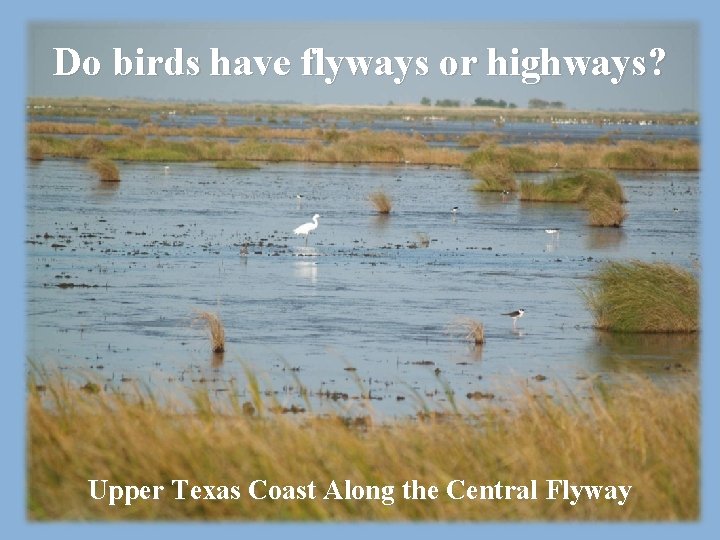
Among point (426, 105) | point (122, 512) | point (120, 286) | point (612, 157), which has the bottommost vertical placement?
point (122, 512)

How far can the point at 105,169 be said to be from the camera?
40.7m

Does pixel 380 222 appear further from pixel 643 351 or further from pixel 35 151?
pixel 35 151

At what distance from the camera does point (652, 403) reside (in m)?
10.8

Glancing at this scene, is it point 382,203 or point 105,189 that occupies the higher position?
point 105,189

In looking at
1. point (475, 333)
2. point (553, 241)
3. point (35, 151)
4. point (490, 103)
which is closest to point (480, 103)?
point (490, 103)

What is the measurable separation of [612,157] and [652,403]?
1745 inches

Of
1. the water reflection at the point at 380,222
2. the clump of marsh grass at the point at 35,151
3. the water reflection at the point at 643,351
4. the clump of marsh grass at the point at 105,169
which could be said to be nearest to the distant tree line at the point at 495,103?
the water reflection at the point at 643,351

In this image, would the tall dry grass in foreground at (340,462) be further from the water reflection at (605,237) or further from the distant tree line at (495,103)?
the water reflection at (605,237)

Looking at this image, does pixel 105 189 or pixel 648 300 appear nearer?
pixel 648 300

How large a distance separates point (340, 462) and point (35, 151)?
39.4 m

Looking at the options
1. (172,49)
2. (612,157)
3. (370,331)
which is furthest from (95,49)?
(612,157)

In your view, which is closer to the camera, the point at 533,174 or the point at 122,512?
the point at 122,512

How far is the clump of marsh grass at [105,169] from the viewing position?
40625 mm

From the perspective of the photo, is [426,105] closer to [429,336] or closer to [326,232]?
[429,336]
